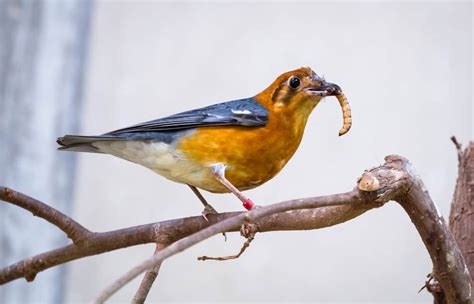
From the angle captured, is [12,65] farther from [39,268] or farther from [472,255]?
[472,255]

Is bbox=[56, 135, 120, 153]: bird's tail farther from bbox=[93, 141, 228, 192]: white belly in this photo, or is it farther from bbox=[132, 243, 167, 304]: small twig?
bbox=[132, 243, 167, 304]: small twig

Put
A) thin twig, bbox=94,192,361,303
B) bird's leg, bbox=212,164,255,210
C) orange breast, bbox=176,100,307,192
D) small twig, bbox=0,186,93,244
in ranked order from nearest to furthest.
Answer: thin twig, bbox=94,192,361,303, small twig, bbox=0,186,93,244, bird's leg, bbox=212,164,255,210, orange breast, bbox=176,100,307,192

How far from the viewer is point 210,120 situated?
2830 mm

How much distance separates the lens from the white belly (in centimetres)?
269

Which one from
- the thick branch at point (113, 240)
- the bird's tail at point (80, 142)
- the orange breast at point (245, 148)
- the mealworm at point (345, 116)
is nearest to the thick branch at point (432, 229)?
the mealworm at point (345, 116)

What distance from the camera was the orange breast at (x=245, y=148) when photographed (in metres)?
2.67

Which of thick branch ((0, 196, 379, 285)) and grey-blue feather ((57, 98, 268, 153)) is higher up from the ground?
grey-blue feather ((57, 98, 268, 153))

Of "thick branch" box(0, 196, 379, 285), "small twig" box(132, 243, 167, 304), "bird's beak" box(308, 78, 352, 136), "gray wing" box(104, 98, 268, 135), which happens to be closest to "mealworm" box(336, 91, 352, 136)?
"bird's beak" box(308, 78, 352, 136)

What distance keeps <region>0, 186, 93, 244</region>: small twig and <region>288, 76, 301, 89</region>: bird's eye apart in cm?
98

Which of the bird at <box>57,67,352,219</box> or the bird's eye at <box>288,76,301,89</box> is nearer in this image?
the bird at <box>57,67,352,219</box>

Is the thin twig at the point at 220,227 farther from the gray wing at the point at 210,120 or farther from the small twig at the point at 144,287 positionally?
the gray wing at the point at 210,120

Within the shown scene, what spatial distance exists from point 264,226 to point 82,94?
1824 millimetres

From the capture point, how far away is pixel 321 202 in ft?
5.57

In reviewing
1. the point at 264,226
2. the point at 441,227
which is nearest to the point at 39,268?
the point at 264,226
